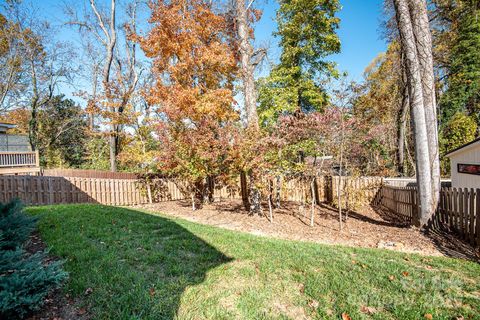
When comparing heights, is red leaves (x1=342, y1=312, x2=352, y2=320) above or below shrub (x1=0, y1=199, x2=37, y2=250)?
below

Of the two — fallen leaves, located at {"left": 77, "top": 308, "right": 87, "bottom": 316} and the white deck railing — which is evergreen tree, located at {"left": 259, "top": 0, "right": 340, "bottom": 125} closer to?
the white deck railing

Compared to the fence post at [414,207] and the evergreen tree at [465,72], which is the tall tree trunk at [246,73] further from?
the evergreen tree at [465,72]

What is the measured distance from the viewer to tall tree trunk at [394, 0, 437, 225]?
6.07 m

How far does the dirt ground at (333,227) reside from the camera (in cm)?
522

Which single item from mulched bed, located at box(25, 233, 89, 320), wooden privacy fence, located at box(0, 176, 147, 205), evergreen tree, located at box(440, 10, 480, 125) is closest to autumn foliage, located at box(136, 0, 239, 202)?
wooden privacy fence, located at box(0, 176, 147, 205)

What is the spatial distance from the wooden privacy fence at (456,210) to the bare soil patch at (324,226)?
20.4 inches

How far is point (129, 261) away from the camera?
3744 millimetres

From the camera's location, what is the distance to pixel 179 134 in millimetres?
9742

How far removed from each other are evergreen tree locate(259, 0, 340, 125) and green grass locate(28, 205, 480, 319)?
13.0 m

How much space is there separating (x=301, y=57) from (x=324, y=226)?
544 inches

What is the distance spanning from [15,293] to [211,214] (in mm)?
6758

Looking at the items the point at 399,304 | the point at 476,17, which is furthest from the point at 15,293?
the point at 476,17

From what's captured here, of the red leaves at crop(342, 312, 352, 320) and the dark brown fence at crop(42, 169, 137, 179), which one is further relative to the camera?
the dark brown fence at crop(42, 169, 137, 179)

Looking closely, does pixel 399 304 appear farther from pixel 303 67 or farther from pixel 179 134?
pixel 303 67
